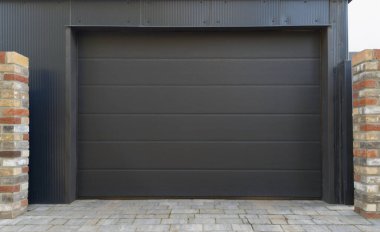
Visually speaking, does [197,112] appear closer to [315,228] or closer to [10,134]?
[315,228]

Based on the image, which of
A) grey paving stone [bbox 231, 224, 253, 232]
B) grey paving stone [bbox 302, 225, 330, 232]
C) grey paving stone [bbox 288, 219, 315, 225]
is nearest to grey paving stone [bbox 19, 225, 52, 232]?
grey paving stone [bbox 231, 224, 253, 232]

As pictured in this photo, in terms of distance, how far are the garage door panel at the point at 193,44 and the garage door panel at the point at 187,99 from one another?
479 mm

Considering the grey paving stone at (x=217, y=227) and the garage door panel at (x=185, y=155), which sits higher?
the garage door panel at (x=185, y=155)

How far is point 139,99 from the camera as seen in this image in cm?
479

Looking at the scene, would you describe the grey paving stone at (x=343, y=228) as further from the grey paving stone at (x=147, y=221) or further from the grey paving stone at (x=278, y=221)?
the grey paving stone at (x=147, y=221)

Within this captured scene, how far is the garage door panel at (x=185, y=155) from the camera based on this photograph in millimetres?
4746

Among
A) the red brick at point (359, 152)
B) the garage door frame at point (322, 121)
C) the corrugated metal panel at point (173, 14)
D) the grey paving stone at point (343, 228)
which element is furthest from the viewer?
the corrugated metal panel at point (173, 14)

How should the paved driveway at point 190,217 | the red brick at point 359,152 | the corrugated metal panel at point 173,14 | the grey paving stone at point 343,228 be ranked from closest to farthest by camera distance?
the grey paving stone at point 343,228 → the paved driveway at point 190,217 → the red brick at point 359,152 → the corrugated metal panel at point 173,14

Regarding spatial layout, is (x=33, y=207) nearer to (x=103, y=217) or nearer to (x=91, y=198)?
(x=91, y=198)

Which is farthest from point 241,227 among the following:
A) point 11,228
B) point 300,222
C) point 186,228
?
point 11,228

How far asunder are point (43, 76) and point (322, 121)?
3916 mm

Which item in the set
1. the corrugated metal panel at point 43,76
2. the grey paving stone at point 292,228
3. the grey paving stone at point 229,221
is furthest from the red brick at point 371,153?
the corrugated metal panel at point 43,76

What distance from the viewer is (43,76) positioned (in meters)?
4.55

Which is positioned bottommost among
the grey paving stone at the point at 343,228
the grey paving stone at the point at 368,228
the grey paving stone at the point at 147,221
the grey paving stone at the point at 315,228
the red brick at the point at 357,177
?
the grey paving stone at the point at 368,228
